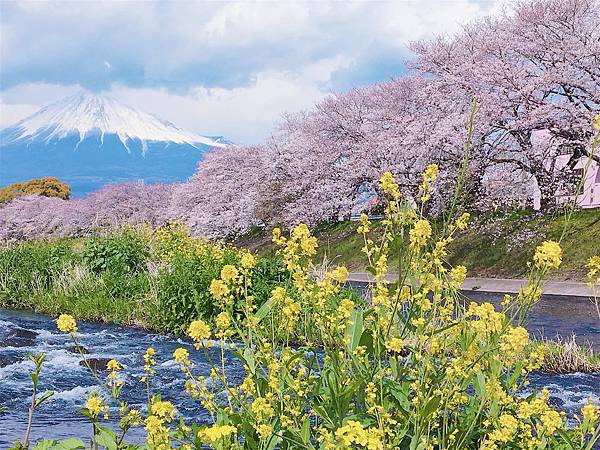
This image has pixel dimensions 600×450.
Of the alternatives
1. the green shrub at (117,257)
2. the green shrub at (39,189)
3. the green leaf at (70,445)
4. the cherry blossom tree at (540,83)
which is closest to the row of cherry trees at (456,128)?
the cherry blossom tree at (540,83)

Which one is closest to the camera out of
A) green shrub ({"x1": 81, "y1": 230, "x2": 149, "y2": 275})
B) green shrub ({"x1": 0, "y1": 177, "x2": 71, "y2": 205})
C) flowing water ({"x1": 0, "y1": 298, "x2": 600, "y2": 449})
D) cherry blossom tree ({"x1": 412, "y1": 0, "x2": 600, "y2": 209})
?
flowing water ({"x1": 0, "y1": 298, "x2": 600, "y2": 449})

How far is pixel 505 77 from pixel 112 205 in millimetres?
27919

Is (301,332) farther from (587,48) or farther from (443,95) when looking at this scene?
(443,95)

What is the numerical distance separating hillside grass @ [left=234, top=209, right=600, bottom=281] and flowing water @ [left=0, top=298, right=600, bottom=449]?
657cm

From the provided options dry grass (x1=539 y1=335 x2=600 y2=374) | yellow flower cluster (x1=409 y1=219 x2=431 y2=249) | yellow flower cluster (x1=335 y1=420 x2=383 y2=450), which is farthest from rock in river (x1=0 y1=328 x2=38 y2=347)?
yellow flower cluster (x1=335 y1=420 x2=383 y2=450)

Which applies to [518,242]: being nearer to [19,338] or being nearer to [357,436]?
[19,338]

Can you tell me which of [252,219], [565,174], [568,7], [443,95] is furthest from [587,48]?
[252,219]

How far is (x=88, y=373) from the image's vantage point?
28.0ft

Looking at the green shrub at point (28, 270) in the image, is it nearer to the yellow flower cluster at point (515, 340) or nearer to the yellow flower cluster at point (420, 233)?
the yellow flower cluster at point (420, 233)

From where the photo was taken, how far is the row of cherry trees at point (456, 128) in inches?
770

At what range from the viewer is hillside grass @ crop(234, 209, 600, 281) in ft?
64.1

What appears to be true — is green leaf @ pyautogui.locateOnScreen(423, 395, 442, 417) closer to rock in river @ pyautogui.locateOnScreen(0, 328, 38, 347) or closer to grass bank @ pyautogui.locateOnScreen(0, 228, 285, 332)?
grass bank @ pyautogui.locateOnScreen(0, 228, 285, 332)

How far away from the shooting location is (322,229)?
30.5m

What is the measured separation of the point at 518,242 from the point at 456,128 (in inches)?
150
